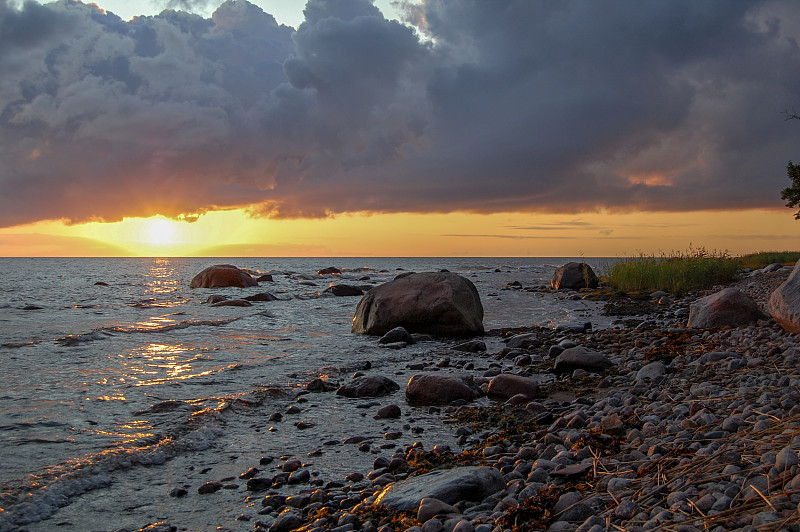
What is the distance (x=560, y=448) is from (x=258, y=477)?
2646 mm

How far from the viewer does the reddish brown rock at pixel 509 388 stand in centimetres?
699

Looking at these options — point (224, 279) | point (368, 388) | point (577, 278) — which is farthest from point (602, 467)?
point (224, 279)

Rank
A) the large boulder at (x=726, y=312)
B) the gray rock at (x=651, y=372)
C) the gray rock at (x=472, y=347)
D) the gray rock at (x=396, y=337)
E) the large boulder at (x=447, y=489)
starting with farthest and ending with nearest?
the gray rock at (x=396, y=337), the gray rock at (x=472, y=347), the large boulder at (x=726, y=312), the gray rock at (x=651, y=372), the large boulder at (x=447, y=489)

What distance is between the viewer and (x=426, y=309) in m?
12.9

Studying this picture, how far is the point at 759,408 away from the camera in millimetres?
3996

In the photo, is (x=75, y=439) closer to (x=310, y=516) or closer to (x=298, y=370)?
(x=310, y=516)

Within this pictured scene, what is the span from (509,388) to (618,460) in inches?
132

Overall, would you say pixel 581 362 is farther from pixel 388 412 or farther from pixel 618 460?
pixel 618 460

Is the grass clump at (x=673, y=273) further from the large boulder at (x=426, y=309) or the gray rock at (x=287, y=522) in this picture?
the gray rock at (x=287, y=522)

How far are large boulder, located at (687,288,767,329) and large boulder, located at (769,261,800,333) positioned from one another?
4.99 ft

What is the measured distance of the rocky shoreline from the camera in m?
2.70

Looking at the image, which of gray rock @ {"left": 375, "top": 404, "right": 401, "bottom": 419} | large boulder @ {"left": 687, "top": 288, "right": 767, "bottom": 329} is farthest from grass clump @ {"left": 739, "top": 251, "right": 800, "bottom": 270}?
gray rock @ {"left": 375, "top": 404, "right": 401, "bottom": 419}

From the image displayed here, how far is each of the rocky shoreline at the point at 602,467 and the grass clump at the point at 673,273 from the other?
642 inches

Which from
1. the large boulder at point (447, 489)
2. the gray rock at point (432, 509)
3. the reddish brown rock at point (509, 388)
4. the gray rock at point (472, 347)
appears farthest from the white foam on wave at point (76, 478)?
the gray rock at point (472, 347)
